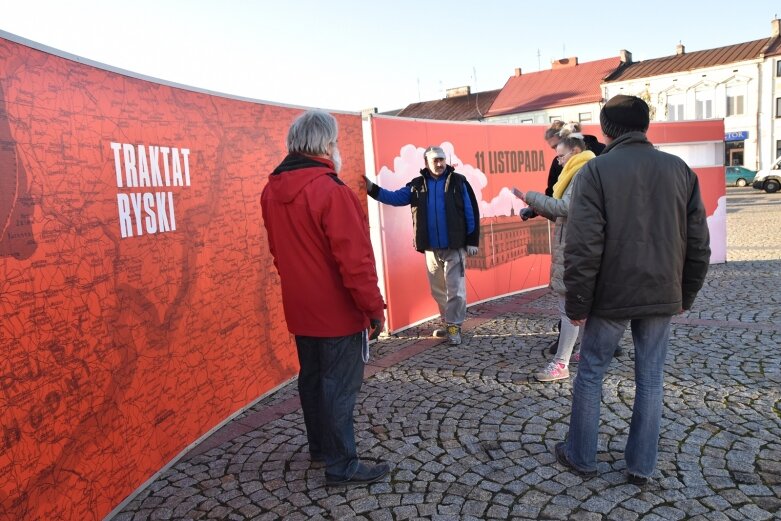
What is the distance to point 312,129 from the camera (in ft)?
10.3

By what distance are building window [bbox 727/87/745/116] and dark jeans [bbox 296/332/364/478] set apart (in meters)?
44.2

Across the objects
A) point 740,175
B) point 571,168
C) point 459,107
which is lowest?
point 740,175

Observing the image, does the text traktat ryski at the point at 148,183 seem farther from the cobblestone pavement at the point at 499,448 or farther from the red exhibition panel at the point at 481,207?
the red exhibition panel at the point at 481,207

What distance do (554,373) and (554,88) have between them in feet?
153

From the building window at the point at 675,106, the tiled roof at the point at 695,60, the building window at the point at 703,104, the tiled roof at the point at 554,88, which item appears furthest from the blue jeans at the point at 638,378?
the tiled roof at the point at 554,88

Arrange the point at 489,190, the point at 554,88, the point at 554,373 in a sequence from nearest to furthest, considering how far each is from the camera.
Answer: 1. the point at 554,373
2. the point at 489,190
3. the point at 554,88

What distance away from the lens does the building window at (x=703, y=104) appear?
4056 centimetres

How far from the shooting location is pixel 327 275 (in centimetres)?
308

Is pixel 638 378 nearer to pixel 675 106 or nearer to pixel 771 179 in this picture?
pixel 771 179

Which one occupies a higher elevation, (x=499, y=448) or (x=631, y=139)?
(x=631, y=139)

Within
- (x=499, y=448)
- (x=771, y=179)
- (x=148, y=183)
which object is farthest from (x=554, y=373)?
(x=771, y=179)

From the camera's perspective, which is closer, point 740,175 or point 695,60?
point 740,175

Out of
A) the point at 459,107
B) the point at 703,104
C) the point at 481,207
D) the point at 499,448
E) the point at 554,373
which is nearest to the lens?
the point at 499,448

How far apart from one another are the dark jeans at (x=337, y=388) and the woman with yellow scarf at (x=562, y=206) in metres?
1.53
